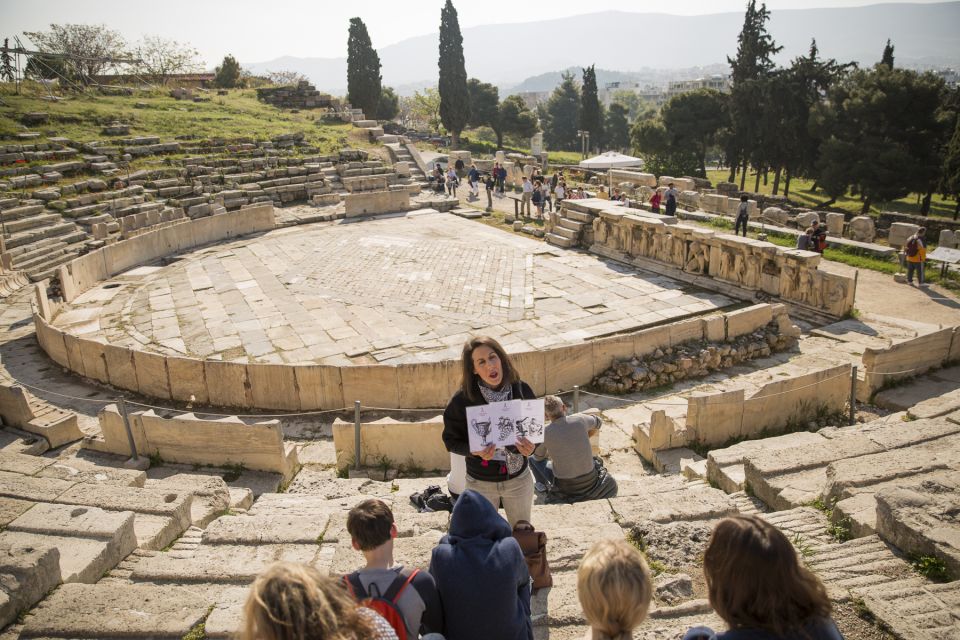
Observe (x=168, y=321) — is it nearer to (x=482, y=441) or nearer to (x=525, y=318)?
(x=525, y=318)

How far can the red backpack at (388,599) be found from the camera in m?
3.25

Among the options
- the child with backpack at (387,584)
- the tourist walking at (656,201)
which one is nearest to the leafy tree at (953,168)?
the tourist walking at (656,201)

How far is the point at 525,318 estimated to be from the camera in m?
13.3

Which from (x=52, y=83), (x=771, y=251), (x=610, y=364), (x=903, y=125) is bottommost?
(x=610, y=364)

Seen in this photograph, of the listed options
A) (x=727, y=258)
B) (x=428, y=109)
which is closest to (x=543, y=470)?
(x=727, y=258)

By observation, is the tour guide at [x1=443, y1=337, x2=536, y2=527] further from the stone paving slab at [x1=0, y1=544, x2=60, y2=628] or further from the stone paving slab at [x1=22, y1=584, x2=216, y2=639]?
the stone paving slab at [x1=0, y1=544, x2=60, y2=628]

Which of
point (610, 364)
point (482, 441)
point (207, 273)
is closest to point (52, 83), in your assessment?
point (207, 273)

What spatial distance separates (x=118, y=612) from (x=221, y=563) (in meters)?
0.98

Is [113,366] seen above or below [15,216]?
below

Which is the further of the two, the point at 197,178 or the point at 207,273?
the point at 197,178

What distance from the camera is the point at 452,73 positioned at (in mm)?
40562

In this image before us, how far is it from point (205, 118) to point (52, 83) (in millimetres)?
9852

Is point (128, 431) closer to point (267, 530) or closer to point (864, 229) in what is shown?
point (267, 530)

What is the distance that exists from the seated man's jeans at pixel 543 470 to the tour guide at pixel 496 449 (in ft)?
4.79
